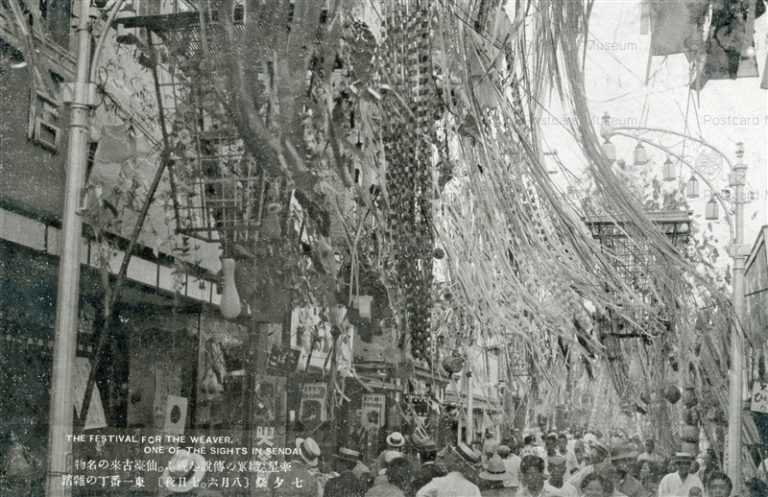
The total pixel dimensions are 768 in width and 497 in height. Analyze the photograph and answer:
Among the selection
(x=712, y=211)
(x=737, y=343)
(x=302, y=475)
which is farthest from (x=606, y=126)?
(x=302, y=475)

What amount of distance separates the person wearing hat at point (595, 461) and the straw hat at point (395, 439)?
983 millimetres

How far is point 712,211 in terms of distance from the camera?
5082 mm

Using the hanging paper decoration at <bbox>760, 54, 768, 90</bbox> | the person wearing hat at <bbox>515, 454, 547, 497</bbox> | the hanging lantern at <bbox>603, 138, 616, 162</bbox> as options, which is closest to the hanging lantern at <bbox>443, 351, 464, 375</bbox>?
the person wearing hat at <bbox>515, 454, 547, 497</bbox>

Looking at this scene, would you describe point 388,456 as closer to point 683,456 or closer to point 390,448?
point 390,448

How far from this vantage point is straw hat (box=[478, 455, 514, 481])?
4.98 meters

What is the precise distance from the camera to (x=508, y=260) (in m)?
4.89

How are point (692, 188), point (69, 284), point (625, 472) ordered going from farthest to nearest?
1. point (692, 188)
2. point (625, 472)
3. point (69, 284)

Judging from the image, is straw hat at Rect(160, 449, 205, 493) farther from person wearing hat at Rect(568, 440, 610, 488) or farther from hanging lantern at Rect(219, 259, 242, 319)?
person wearing hat at Rect(568, 440, 610, 488)

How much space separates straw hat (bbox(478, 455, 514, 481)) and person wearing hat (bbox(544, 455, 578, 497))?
0.22m

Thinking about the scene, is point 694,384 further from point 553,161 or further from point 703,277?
point 553,161

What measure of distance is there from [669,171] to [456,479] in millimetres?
2122

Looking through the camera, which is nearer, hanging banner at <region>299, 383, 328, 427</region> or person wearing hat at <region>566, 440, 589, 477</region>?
person wearing hat at <region>566, 440, 589, 477</region>

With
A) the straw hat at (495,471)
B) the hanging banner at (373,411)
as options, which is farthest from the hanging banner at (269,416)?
the straw hat at (495,471)

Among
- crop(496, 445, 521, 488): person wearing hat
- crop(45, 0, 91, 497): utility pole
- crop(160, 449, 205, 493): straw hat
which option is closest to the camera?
crop(45, 0, 91, 497): utility pole
